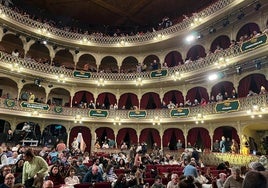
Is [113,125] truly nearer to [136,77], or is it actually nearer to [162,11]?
[136,77]

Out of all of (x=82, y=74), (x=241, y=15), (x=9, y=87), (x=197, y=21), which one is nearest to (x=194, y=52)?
(x=197, y=21)

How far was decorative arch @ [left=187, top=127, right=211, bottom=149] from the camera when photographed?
17125 millimetres

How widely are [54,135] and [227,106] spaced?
15.1 m

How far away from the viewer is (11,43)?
19.0 meters

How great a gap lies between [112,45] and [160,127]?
8.75 metres

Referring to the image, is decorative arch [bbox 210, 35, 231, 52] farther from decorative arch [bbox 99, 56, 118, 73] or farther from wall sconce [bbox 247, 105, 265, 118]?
decorative arch [bbox 99, 56, 118, 73]

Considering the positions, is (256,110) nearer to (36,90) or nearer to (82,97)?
(82,97)

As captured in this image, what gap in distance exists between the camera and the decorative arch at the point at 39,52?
20.0m

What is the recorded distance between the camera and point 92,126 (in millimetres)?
19953

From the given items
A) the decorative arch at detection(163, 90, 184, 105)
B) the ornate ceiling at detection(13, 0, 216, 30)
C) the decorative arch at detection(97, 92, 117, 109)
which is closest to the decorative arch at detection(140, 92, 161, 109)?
the decorative arch at detection(163, 90, 184, 105)

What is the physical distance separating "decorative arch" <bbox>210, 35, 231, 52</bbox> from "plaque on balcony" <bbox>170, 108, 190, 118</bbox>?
223 inches

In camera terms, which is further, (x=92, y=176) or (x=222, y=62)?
(x=222, y=62)

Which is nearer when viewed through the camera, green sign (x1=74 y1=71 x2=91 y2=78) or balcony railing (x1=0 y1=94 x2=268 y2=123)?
balcony railing (x1=0 y1=94 x2=268 y2=123)

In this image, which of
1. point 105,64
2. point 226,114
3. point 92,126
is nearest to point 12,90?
point 92,126
